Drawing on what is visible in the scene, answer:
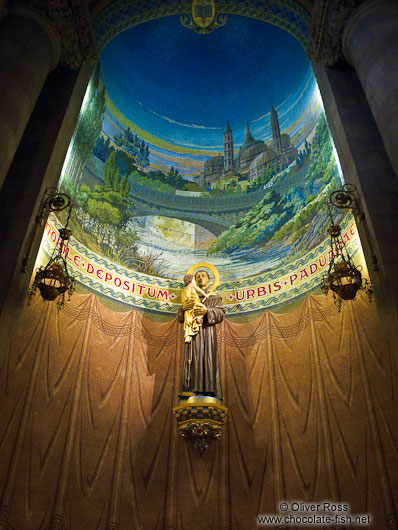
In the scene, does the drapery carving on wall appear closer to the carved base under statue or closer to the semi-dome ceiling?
the carved base under statue

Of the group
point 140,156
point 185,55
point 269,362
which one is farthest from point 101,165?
point 269,362

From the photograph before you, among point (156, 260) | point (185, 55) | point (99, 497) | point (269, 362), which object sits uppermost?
point (185, 55)

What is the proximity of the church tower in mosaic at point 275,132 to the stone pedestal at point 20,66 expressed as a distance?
5.94 m

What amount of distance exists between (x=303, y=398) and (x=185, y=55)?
28.2 ft

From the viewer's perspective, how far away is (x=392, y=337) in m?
5.21

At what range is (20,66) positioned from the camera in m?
6.08

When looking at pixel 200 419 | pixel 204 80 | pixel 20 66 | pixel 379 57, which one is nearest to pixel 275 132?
pixel 204 80

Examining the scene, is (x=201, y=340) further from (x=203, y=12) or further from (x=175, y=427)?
(x=203, y=12)

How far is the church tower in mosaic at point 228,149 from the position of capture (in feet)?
40.3

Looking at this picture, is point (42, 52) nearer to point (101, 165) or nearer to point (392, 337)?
point (101, 165)

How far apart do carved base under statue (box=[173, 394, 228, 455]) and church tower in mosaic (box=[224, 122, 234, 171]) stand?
6539mm

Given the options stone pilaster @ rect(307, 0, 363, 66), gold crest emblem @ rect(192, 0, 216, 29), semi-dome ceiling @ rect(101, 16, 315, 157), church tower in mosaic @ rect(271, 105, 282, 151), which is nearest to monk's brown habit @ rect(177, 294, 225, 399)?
stone pilaster @ rect(307, 0, 363, 66)

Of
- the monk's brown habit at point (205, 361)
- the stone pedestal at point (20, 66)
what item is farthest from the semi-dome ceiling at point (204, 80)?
the monk's brown habit at point (205, 361)

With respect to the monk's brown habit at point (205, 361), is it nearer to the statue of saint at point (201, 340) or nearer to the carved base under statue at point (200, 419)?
the statue of saint at point (201, 340)
